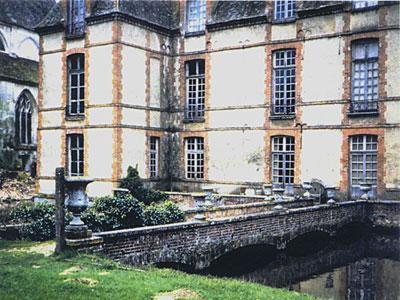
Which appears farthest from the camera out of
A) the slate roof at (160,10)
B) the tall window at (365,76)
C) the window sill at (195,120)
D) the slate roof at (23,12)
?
the slate roof at (23,12)

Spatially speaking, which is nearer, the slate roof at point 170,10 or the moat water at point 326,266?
the moat water at point 326,266

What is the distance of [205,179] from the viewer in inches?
925

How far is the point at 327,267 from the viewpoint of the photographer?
13.5 meters

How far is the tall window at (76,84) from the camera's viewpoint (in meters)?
23.3

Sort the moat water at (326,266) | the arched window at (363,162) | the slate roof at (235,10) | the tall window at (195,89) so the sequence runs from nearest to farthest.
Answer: the moat water at (326,266), the arched window at (363,162), the slate roof at (235,10), the tall window at (195,89)

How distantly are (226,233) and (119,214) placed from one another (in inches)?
101

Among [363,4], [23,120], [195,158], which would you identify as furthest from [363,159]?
[23,120]

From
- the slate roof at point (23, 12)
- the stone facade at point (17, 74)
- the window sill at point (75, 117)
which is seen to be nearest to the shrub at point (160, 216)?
the window sill at point (75, 117)

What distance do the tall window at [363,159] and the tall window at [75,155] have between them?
37.6 ft

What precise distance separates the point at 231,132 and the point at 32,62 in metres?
17.5

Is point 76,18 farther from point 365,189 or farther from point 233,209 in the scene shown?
point 365,189

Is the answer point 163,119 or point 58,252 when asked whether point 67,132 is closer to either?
point 163,119

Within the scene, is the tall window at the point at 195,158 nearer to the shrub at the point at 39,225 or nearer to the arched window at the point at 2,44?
the shrub at the point at 39,225

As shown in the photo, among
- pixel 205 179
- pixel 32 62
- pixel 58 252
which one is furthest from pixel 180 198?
pixel 32 62
